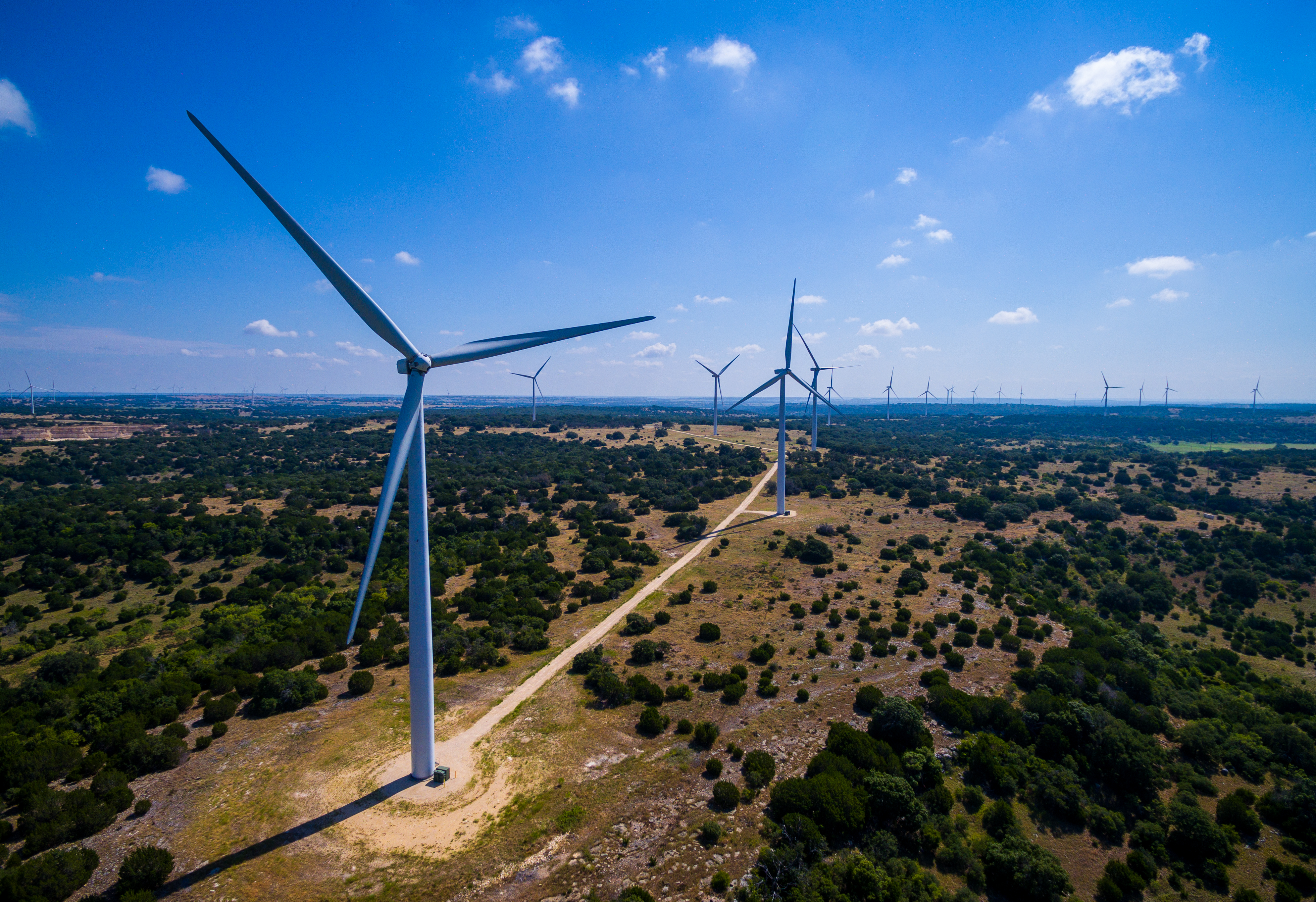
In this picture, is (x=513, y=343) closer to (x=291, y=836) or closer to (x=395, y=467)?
(x=395, y=467)

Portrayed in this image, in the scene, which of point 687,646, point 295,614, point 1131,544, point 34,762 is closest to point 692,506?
point 687,646

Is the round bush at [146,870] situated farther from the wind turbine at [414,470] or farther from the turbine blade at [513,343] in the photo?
the turbine blade at [513,343]

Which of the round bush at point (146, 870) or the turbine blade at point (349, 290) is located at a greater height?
the turbine blade at point (349, 290)

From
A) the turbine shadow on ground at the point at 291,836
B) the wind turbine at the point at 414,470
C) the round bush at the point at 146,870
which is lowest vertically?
the turbine shadow on ground at the point at 291,836

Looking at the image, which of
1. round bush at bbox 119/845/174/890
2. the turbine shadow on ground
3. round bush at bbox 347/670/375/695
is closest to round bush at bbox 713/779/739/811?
the turbine shadow on ground

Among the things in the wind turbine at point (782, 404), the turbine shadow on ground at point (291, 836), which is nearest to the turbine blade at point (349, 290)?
the turbine shadow on ground at point (291, 836)

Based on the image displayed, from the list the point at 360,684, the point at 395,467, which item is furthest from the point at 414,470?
the point at 360,684

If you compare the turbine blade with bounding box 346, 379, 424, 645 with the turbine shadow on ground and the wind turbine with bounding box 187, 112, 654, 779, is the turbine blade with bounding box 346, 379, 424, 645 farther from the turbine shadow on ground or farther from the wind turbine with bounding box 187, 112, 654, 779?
the turbine shadow on ground
